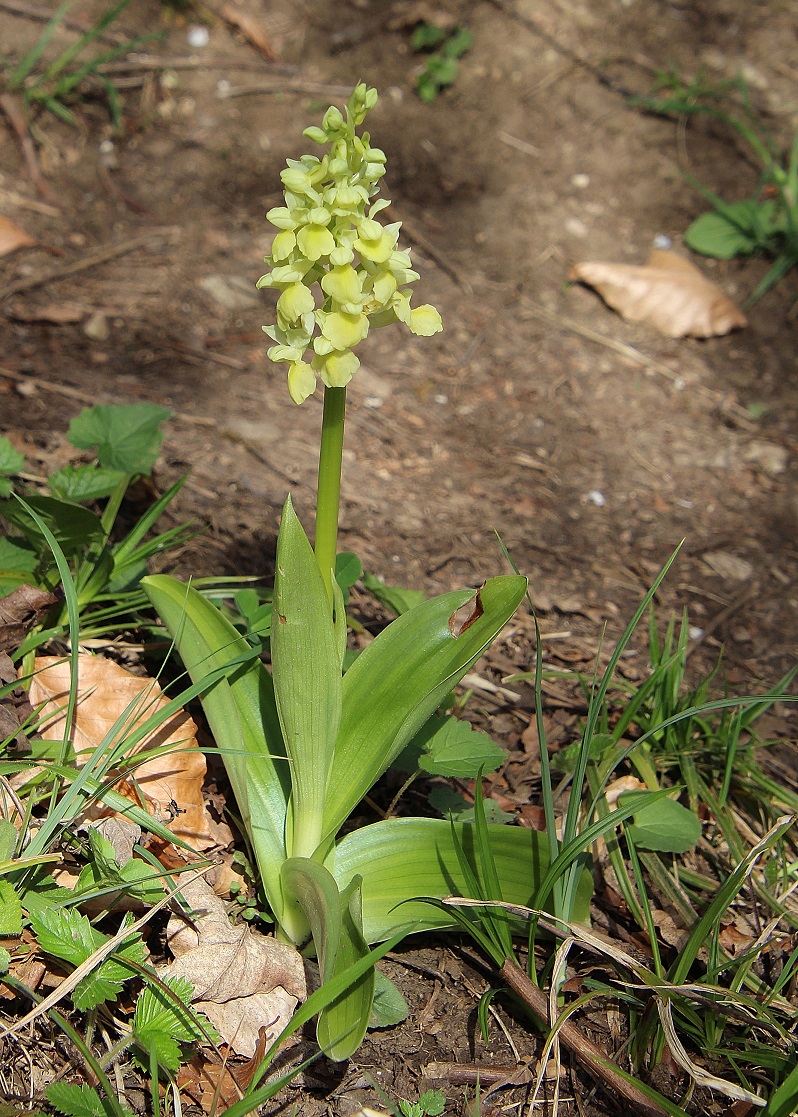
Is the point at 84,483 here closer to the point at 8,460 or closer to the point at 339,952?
the point at 8,460

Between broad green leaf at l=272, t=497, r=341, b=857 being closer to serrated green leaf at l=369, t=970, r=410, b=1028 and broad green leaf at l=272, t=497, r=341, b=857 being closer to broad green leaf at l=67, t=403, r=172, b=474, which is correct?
serrated green leaf at l=369, t=970, r=410, b=1028

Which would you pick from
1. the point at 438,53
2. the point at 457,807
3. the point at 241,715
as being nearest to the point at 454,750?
the point at 457,807

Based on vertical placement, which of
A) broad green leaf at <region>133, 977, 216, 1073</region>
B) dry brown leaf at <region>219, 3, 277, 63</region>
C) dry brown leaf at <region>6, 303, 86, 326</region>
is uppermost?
dry brown leaf at <region>219, 3, 277, 63</region>

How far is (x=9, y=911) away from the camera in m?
1.42

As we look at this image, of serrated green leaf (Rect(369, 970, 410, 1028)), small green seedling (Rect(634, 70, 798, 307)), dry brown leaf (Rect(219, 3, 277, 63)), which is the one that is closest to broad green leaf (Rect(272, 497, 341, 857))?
→ serrated green leaf (Rect(369, 970, 410, 1028))

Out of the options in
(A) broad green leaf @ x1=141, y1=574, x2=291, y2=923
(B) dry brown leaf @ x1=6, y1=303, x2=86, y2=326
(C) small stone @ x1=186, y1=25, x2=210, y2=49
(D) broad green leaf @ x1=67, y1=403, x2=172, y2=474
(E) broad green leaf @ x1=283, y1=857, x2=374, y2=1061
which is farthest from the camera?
(C) small stone @ x1=186, y1=25, x2=210, y2=49

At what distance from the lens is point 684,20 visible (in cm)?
454

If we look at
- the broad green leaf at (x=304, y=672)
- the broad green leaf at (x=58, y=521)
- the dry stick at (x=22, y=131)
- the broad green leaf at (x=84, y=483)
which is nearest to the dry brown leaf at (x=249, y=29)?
the dry stick at (x=22, y=131)

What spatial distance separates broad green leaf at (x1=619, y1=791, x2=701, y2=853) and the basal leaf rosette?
1054 mm

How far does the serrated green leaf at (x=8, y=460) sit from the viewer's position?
199 cm

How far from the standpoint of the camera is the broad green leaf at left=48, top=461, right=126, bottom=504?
6.65 feet

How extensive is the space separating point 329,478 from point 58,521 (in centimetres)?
72

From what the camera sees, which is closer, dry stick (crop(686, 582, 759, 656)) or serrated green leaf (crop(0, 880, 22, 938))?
serrated green leaf (crop(0, 880, 22, 938))

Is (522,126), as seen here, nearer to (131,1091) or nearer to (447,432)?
(447,432)
